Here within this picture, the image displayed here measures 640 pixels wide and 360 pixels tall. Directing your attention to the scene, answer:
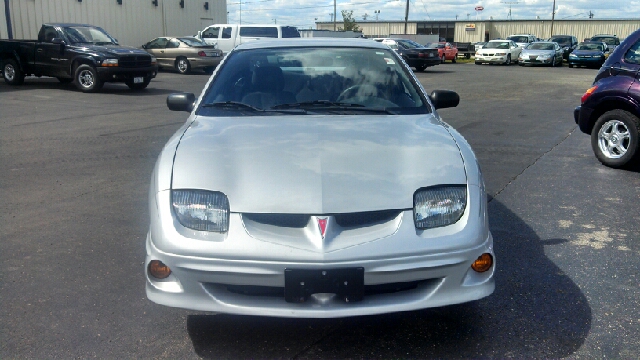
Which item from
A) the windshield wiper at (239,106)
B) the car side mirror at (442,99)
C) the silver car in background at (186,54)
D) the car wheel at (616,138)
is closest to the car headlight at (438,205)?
the windshield wiper at (239,106)

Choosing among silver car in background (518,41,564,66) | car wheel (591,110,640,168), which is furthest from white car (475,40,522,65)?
car wheel (591,110,640,168)

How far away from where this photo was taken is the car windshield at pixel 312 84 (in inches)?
161

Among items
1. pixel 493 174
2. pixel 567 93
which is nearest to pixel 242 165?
pixel 493 174

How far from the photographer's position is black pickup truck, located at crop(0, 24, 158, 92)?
15.7 m

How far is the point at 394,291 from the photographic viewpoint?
291 cm

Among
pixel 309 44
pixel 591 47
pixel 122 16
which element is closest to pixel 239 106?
pixel 309 44

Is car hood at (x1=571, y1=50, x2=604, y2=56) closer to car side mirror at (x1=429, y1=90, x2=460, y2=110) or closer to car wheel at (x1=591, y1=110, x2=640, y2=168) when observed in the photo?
car wheel at (x1=591, y1=110, x2=640, y2=168)

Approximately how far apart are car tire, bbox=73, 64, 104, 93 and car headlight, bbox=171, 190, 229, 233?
13.9 metres

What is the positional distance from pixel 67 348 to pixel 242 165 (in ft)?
4.14

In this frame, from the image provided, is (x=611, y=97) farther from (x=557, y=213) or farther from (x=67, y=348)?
(x=67, y=348)

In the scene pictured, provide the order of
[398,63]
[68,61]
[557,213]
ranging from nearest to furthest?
1. [398,63]
2. [557,213]
3. [68,61]

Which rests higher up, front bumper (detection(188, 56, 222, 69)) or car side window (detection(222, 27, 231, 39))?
car side window (detection(222, 27, 231, 39))

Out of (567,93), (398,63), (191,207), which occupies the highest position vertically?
(398,63)

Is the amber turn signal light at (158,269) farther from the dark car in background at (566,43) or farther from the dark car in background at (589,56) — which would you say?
the dark car in background at (566,43)
